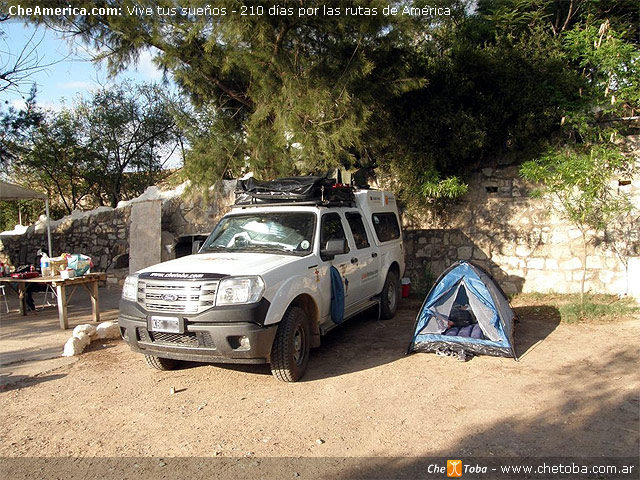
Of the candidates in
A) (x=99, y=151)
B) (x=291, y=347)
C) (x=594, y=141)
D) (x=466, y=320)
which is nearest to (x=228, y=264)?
(x=291, y=347)

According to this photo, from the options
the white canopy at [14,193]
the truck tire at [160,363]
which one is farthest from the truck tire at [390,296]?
the white canopy at [14,193]

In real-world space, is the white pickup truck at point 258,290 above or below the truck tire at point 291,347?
above

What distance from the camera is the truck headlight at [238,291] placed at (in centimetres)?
478

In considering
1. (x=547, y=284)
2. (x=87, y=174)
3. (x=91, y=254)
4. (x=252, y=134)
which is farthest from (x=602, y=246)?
(x=87, y=174)

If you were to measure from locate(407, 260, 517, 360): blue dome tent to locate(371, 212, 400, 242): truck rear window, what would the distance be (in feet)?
5.71

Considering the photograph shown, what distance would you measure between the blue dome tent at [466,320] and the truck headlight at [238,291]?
8.06ft

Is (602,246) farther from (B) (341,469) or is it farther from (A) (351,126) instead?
(B) (341,469)

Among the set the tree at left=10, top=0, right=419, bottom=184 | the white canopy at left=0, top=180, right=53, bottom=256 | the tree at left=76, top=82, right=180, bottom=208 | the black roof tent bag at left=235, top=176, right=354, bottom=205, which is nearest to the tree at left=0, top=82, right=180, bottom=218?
the tree at left=76, top=82, right=180, bottom=208

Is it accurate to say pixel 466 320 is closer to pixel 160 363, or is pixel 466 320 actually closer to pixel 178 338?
pixel 178 338

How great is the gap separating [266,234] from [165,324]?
5.89 ft

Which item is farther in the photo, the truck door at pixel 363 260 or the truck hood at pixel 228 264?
the truck door at pixel 363 260

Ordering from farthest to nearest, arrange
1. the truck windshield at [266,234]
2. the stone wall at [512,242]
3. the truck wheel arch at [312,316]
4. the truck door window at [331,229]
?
the stone wall at [512,242] < the truck door window at [331,229] < the truck windshield at [266,234] < the truck wheel arch at [312,316]

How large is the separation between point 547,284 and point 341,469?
7.40 meters

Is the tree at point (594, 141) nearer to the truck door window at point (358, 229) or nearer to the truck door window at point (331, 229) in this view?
the truck door window at point (358, 229)
